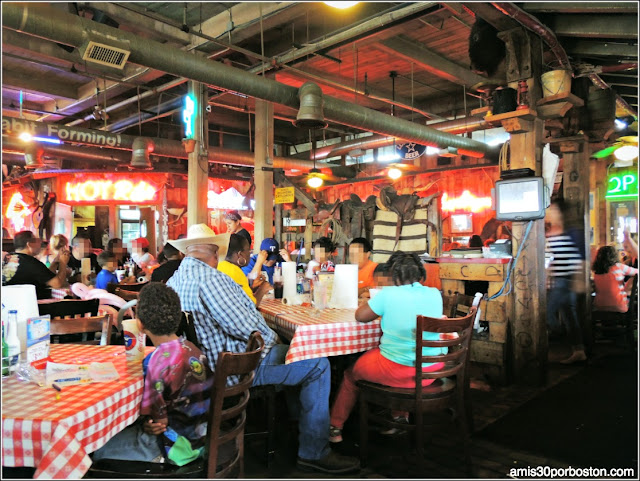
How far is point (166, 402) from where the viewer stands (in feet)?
6.52

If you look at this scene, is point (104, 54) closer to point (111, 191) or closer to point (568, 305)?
point (568, 305)

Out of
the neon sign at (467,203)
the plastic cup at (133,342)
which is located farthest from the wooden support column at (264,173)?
the neon sign at (467,203)

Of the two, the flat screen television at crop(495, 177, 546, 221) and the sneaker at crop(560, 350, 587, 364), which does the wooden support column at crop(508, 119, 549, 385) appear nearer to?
the flat screen television at crop(495, 177, 546, 221)

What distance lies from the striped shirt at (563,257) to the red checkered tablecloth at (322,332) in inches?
138

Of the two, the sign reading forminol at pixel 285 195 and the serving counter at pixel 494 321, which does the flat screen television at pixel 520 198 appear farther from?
the sign reading forminol at pixel 285 195

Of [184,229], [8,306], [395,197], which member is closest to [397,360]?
[8,306]

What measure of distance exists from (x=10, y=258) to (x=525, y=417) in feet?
15.8

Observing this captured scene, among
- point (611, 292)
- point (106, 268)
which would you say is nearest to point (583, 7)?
point (611, 292)

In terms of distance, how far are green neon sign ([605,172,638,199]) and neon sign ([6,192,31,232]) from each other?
14.8 meters

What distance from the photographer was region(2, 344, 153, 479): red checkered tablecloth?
151 centimetres

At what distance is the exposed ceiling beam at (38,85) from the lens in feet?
28.1

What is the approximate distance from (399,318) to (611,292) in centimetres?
459

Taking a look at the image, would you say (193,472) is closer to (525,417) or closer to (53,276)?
(525,417)

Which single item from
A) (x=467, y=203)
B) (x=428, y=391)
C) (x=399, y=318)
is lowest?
(x=428, y=391)
